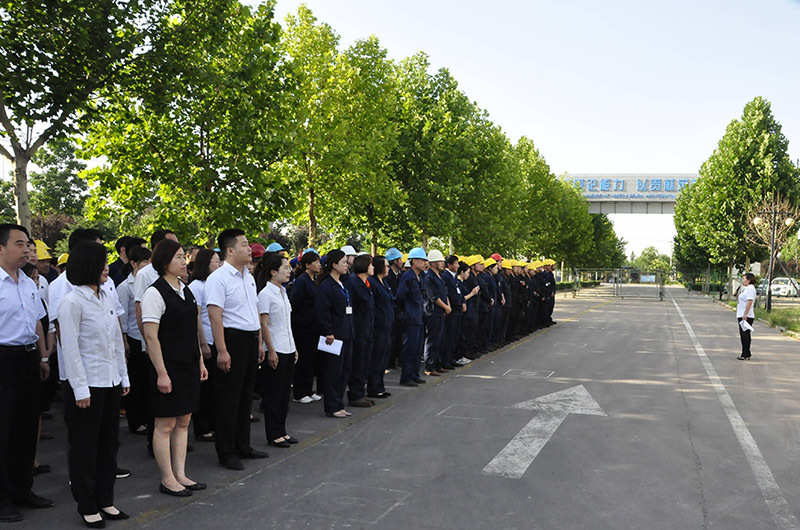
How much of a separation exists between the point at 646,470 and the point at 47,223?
193 ft

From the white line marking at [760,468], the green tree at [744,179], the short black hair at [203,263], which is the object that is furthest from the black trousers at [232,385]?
the green tree at [744,179]

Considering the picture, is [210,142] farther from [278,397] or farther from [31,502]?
[31,502]

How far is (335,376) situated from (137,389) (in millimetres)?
2274

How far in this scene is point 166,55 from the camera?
12.8 metres

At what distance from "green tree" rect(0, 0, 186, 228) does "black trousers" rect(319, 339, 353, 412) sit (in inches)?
230

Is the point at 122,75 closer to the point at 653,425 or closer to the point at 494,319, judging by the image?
the point at 494,319

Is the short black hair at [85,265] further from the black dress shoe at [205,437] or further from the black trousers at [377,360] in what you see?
the black trousers at [377,360]

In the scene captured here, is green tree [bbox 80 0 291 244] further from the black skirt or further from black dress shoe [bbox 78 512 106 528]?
black dress shoe [bbox 78 512 106 528]

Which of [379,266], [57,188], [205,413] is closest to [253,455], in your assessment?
[205,413]

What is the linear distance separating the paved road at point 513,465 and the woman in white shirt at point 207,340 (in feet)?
1.68

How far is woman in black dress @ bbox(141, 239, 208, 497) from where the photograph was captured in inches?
Answer: 202

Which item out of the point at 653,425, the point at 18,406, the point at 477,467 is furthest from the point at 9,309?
the point at 653,425

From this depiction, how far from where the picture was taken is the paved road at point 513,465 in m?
5.02

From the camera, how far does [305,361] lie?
9.43 m
